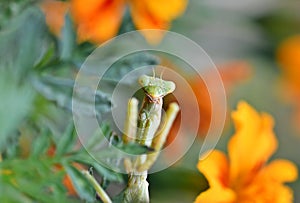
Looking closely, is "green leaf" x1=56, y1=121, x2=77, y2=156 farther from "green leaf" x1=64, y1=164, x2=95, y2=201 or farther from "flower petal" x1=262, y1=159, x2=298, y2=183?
"flower petal" x1=262, y1=159, x2=298, y2=183

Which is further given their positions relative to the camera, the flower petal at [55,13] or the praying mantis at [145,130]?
the flower petal at [55,13]

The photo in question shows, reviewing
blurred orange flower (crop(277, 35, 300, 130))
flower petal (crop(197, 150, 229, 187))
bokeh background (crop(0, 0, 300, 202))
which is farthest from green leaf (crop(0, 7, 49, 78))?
blurred orange flower (crop(277, 35, 300, 130))

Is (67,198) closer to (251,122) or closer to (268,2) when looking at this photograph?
(251,122)

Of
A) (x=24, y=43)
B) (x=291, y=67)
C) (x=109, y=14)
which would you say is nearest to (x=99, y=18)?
(x=109, y=14)

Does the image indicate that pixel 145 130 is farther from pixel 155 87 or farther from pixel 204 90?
pixel 204 90

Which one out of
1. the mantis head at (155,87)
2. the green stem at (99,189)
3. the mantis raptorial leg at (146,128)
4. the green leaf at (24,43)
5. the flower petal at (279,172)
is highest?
the green leaf at (24,43)

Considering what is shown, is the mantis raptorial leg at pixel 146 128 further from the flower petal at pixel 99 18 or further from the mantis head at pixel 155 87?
the flower petal at pixel 99 18

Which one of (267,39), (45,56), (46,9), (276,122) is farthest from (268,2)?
(45,56)

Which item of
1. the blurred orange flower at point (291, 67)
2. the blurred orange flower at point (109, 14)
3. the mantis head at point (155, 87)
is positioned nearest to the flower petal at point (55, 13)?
the blurred orange flower at point (109, 14)
